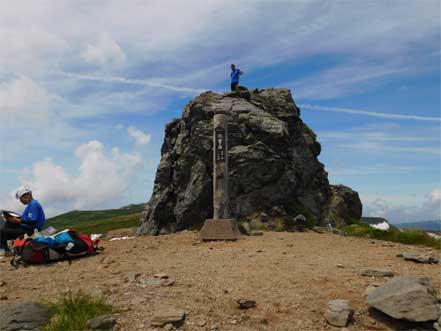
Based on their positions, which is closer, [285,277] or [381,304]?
[381,304]

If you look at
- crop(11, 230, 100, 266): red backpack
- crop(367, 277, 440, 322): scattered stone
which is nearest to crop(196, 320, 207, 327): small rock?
crop(367, 277, 440, 322): scattered stone

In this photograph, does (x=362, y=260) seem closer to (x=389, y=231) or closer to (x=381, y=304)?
(x=381, y=304)

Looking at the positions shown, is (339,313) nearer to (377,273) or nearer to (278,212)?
(377,273)

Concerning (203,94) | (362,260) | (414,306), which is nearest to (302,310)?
(414,306)

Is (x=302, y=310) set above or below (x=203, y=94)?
below

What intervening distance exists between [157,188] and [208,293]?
2747cm

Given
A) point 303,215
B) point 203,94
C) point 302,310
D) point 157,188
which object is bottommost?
point 302,310

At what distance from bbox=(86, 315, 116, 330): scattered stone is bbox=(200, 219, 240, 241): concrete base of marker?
893 cm

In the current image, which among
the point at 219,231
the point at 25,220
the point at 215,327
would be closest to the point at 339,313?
the point at 215,327

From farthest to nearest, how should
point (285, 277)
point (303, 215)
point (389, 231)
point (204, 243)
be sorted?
point (303, 215) → point (389, 231) → point (204, 243) → point (285, 277)

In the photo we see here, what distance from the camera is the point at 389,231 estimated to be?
58.0ft

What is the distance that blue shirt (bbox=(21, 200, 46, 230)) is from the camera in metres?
13.0

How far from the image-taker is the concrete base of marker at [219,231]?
618 inches

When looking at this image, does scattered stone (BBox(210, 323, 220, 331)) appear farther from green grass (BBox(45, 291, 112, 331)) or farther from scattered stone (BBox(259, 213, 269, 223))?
scattered stone (BBox(259, 213, 269, 223))
